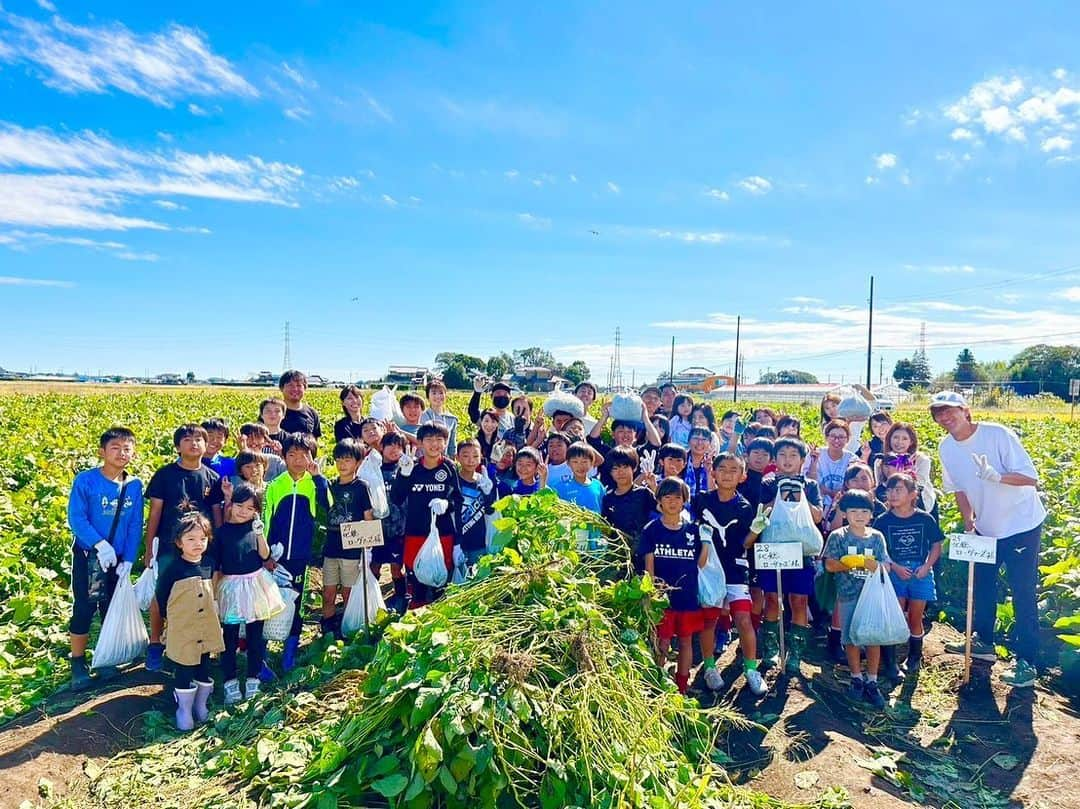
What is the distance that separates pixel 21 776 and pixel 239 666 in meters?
1.46

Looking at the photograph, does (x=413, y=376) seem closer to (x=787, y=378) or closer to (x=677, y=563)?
(x=677, y=563)

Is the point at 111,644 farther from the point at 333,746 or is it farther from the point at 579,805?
the point at 579,805

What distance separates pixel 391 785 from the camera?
2.63 meters

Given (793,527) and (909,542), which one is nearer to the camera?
(793,527)

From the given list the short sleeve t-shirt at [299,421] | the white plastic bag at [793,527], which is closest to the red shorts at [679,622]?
the white plastic bag at [793,527]

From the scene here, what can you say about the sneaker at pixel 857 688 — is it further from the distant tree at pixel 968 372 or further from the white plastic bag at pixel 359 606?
the distant tree at pixel 968 372

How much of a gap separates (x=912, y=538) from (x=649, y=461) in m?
2.11

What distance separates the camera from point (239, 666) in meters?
4.84

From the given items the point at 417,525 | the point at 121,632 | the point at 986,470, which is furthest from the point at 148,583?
A: the point at 986,470

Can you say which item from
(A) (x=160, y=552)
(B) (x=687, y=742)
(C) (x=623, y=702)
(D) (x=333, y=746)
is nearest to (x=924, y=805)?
(B) (x=687, y=742)

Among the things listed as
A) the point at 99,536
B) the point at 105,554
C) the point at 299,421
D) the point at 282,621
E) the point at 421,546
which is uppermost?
the point at 299,421

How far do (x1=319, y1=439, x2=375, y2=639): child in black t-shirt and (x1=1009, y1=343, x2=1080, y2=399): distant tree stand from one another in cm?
5786

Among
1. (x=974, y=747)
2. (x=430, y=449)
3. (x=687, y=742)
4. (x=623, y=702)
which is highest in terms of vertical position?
(x=430, y=449)

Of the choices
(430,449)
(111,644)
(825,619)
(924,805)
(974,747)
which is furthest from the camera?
(825,619)
